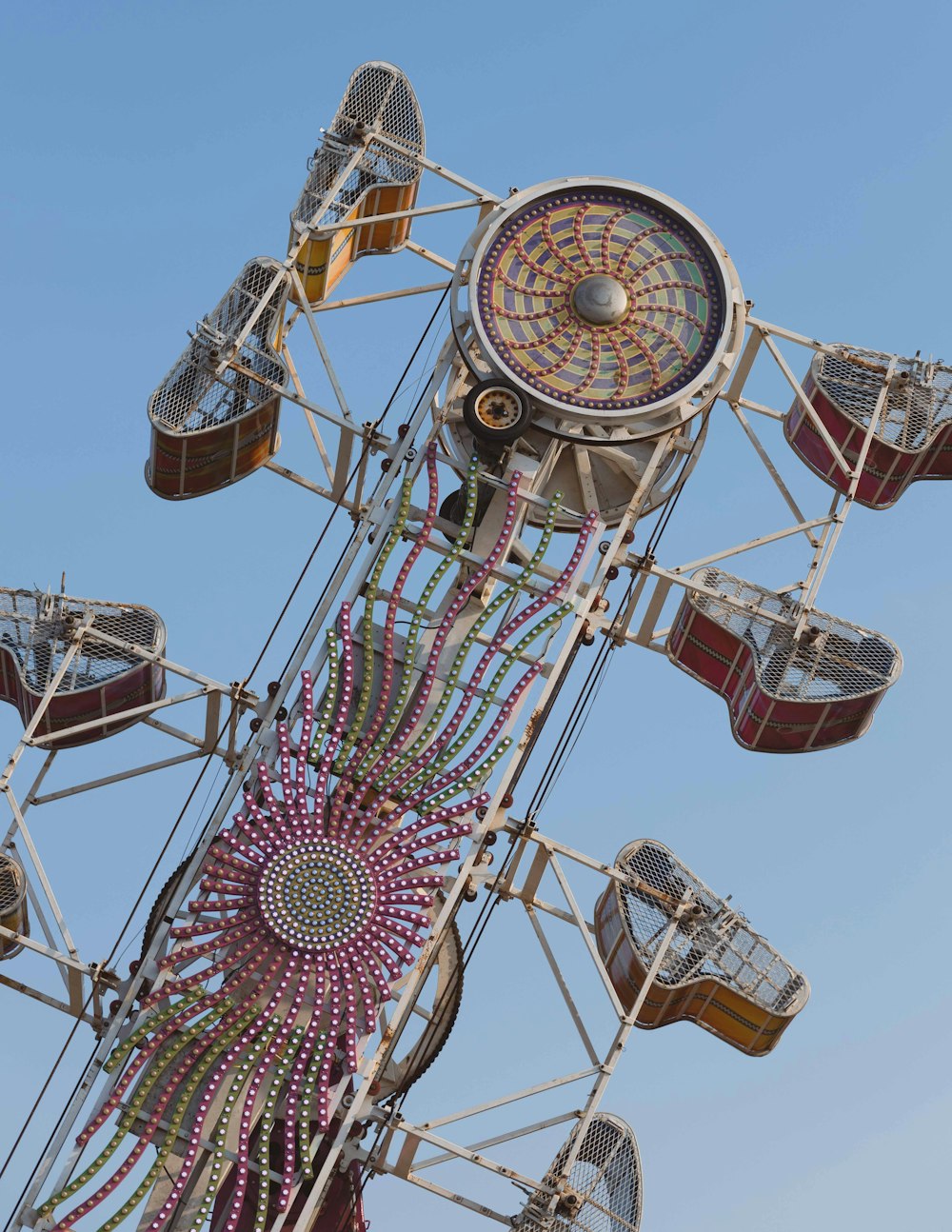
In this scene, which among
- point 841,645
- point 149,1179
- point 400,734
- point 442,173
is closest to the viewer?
point 149,1179

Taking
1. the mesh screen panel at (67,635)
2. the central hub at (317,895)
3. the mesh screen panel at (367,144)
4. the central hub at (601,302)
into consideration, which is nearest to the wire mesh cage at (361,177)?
the mesh screen panel at (367,144)

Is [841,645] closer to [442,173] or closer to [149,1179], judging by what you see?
[442,173]

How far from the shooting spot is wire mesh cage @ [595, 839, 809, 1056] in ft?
113

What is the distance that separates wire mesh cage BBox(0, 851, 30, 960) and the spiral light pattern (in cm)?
963

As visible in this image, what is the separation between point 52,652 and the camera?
34344 mm

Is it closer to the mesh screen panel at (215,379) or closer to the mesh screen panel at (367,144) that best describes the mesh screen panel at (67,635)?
the mesh screen panel at (215,379)

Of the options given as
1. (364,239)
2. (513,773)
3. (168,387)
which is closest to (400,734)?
(513,773)

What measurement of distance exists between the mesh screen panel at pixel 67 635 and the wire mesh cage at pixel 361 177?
5.93m

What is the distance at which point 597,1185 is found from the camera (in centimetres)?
3381

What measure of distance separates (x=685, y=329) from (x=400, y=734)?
7380 mm

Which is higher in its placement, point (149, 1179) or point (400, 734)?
point (400, 734)

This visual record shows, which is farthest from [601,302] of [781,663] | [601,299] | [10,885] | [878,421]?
[10,885]

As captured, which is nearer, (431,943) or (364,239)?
(431,943)

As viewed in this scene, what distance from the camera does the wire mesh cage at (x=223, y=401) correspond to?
115 ft
